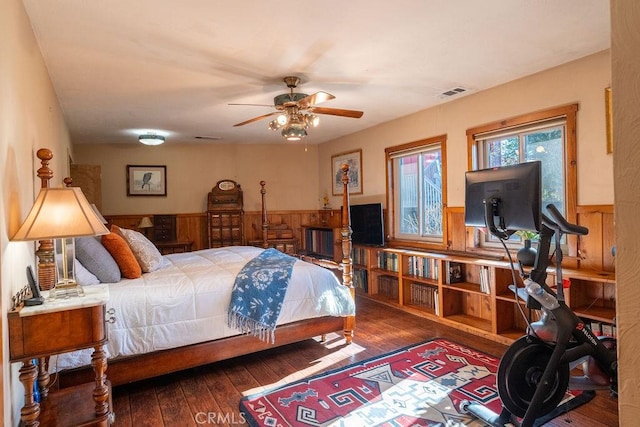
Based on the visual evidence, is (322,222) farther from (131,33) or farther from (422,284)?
(131,33)

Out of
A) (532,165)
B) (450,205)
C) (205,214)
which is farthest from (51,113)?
(450,205)

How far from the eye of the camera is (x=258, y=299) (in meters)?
2.80

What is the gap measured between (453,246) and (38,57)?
13.3 ft

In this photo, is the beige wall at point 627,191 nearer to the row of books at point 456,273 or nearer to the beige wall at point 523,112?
the beige wall at point 523,112

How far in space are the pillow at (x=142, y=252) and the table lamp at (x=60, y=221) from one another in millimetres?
1198

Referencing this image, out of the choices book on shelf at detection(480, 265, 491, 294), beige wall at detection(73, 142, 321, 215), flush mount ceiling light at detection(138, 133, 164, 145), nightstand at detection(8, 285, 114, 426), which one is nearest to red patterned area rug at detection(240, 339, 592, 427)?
book on shelf at detection(480, 265, 491, 294)

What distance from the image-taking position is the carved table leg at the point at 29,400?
1.53 meters

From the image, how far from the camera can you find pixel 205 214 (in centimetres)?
618

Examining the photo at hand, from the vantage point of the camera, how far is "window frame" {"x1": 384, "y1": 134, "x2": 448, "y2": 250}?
4.18 m

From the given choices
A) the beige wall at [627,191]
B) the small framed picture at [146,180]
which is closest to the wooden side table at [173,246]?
the small framed picture at [146,180]

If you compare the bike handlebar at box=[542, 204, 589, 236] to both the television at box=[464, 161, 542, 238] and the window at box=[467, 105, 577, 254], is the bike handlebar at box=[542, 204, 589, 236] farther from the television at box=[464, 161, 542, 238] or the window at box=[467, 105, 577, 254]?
the window at box=[467, 105, 577, 254]

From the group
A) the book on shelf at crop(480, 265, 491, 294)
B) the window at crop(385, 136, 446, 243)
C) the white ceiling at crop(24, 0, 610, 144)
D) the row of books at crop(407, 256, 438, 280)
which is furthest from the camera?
the window at crop(385, 136, 446, 243)

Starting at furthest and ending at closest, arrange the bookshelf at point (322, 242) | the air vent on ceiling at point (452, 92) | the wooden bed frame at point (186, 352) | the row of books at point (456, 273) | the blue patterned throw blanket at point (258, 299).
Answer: the bookshelf at point (322, 242), the row of books at point (456, 273), the air vent on ceiling at point (452, 92), the blue patterned throw blanket at point (258, 299), the wooden bed frame at point (186, 352)

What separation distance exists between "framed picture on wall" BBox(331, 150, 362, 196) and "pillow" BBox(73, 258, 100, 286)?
3.89m
